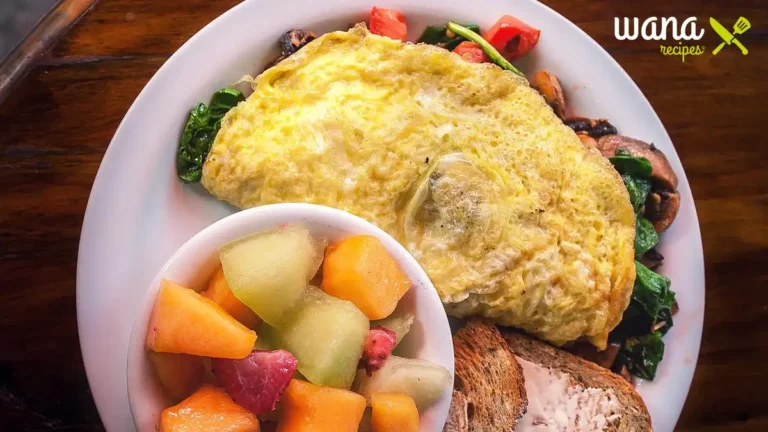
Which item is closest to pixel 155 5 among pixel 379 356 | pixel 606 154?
pixel 379 356

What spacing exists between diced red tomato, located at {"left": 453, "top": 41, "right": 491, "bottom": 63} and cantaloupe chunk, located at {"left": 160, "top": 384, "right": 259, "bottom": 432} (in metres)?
1.76

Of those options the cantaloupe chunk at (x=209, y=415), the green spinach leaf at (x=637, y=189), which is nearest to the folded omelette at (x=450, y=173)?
the green spinach leaf at (x=637, y=189)

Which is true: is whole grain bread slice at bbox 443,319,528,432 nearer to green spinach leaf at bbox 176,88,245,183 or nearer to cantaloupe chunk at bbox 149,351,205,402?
cantaloupe chunk at bbox 149,351,205,402

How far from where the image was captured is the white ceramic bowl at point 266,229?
1.77 metres

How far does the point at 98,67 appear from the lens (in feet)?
8.23

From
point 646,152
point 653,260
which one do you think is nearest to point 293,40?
point 646,152

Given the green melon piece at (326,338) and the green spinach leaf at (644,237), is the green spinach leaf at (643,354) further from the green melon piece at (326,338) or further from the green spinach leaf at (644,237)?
the green melon piece at (326,338)

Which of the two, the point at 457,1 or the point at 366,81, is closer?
the point at 366,81

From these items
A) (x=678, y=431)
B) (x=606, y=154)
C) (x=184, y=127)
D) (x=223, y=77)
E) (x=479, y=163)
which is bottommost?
(x=678, y=431)

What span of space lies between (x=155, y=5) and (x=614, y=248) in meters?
2.18

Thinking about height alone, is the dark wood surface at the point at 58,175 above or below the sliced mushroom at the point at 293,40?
below

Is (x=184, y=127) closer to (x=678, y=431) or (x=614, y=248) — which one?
(x=614, y=248)

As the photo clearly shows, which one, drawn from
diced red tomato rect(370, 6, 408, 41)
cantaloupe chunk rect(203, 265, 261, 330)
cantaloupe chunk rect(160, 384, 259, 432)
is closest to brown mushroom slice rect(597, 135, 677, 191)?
diced red tomato rect(370, 6, 408, 41)

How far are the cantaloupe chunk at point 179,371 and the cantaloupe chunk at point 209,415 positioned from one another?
0.09 meters
